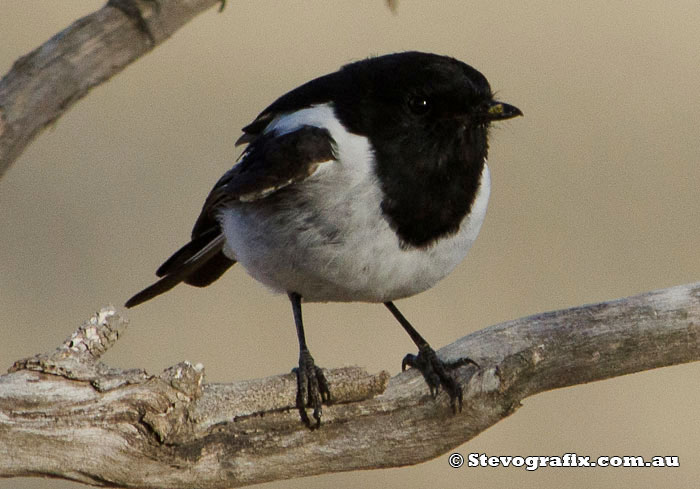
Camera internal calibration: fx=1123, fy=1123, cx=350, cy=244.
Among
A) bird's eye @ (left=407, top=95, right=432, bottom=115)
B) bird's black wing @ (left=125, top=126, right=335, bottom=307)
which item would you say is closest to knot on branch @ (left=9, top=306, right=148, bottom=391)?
bird's black wing @ (left=125, top=126, right=335, bottom=307)

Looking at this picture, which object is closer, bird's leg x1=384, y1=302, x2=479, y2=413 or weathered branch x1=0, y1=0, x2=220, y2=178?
weathered branch x1=0, y1=0, x2=220, y2=178

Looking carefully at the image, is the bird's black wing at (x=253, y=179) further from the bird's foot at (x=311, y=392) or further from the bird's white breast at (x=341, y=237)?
the bird's foot at (x=311, y=392)

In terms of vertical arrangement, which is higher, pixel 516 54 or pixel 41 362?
pixel 516 54

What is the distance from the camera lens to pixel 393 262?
3.88 m

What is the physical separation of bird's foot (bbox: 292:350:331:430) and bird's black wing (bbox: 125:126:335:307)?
2.11 ft

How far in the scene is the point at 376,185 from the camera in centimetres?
388

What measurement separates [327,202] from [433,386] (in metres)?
0.73

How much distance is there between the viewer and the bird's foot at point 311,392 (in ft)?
12.0

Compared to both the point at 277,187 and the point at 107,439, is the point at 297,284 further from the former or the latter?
the point at 107,439

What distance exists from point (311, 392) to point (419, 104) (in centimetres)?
108

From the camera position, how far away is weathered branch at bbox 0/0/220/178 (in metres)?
2.37

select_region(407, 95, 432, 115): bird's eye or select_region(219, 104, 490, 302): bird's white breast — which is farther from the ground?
select_region(407, 95, 432, 115): bird's eye

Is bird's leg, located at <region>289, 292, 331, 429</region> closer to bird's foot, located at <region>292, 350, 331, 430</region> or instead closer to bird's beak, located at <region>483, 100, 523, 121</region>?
bird's foot, located at <region>292, 350, 331, 430</region>

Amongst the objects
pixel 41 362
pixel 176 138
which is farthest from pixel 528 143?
pixel 41 362
